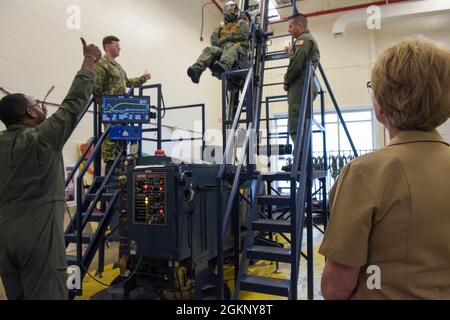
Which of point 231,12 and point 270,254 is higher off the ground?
point 231,12

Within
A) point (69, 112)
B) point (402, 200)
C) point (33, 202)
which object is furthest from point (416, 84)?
point (33, 202)

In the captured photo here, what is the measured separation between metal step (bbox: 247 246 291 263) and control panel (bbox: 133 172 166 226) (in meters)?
0.81

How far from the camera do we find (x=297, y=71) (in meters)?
4.09

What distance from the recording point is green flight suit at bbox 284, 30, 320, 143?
408 centimetres

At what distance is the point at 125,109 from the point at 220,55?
55.7 inches

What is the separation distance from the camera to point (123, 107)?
3.96m

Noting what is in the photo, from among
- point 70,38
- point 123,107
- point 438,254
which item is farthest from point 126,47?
point 438,254

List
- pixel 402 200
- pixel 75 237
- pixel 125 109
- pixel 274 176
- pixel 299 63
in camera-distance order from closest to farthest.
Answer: pixel 402 200
pixel 274 176
pixel 75 237
pixel 125 109
pixel 299 63

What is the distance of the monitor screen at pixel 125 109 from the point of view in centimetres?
389

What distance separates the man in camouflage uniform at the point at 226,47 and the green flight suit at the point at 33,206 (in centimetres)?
237

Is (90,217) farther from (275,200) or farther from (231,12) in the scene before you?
(231,12)

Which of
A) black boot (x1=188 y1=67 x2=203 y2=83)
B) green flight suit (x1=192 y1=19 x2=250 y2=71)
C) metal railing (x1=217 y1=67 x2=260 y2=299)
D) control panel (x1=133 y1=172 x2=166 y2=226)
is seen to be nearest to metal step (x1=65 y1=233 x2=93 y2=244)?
control panel (x1=133 y1=172 x2=166 y2=226)

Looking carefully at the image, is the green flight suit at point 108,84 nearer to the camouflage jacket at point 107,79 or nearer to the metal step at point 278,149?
the camouflage jacket at point 107,79

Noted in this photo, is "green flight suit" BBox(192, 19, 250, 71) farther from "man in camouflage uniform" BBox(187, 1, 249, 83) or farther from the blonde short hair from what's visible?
the blonde short hair
